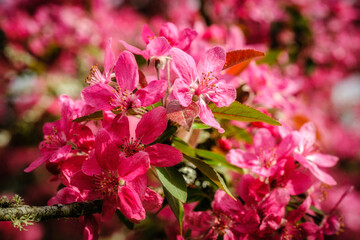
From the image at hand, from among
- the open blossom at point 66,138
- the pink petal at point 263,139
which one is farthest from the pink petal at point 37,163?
the pink petal at point 263,139

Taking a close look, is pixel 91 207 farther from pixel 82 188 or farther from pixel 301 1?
pixel 301 1

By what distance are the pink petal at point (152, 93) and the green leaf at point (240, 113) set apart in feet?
0.55

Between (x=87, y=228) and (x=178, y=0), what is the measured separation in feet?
13.8

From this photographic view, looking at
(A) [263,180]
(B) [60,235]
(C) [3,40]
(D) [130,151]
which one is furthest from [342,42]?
(B) [60,235]

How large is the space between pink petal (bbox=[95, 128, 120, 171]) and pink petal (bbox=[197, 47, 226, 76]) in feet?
1.06

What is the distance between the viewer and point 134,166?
75cm

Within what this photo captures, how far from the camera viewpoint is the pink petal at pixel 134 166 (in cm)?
74

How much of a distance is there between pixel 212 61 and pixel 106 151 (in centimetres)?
39

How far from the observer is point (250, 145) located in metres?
1.23

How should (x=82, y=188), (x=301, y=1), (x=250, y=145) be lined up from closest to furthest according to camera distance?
1. (x=82, y=188)
2. (x=250, y=145)
3. (x=301, y=1)

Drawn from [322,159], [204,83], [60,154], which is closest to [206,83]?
[204,83]

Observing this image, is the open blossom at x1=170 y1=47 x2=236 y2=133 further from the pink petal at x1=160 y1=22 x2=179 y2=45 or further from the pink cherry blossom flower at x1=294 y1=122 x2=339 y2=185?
the pink cherry blossom flower at x1=294 y1=122 x2=339 y2=185

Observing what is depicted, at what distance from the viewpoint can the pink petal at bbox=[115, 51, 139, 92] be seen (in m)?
0.81

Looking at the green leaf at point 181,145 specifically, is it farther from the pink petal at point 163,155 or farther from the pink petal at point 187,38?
the pink petal at point 187,38
